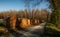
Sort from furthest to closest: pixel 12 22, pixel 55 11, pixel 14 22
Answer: pixel 14 22
pixel 12 22
pixel 55 11

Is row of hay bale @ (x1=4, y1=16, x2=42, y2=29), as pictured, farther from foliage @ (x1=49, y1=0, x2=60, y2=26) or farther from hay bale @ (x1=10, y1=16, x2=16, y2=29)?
foliage @ (x1=49, y1=0, x2=60, y2=26)

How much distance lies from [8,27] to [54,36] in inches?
191

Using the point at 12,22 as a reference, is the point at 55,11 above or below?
above

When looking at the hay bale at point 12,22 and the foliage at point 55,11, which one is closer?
the foliage at point 55,11

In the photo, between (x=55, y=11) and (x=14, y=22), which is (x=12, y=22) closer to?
(x=14, y=22)

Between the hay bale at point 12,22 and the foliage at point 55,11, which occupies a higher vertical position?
the foliage at point 55,11

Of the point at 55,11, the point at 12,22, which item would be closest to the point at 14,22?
the point at 12,22

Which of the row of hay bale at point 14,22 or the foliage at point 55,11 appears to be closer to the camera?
the foliage at point 55,11

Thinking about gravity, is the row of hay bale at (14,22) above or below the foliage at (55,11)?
below

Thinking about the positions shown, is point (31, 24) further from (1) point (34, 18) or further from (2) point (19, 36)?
(2) point (19, 36)

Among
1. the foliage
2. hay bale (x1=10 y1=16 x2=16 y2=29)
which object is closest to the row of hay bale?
hay bale (x1=10 y1=16 x2=16 y2=29)

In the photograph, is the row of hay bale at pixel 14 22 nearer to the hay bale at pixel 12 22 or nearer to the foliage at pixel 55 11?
the hay bale at pixel 12 22

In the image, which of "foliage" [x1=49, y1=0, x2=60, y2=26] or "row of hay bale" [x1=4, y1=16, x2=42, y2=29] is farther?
"row of hay bale" [x1=4, y1=16, x2=42, y2=29]

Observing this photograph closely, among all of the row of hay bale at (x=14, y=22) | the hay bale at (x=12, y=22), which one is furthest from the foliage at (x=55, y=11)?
the hay bale at (x=12, y=22)
